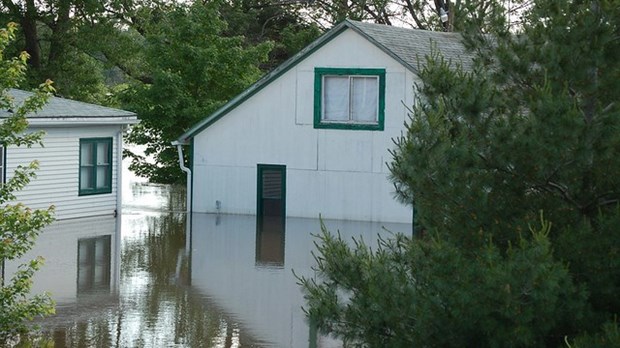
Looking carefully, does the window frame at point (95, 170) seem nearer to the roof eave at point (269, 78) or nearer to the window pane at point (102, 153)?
the window pane at point (102, 153)

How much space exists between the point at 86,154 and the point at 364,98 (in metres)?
7.48

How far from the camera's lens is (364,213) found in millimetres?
31422

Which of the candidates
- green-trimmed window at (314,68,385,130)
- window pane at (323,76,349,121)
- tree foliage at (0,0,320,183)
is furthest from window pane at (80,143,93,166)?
window pane at (323,76,349,121)

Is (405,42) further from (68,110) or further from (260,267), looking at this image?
(260,267)

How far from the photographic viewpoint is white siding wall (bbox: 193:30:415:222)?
102 ft

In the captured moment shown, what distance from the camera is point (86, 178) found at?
104 ft

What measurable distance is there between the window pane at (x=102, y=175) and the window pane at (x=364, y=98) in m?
6.81

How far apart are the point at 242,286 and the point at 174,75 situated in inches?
636

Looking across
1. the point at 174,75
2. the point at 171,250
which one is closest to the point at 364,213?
the point at 171,250

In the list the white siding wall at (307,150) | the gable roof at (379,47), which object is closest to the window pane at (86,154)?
the gable roof at (379,47)

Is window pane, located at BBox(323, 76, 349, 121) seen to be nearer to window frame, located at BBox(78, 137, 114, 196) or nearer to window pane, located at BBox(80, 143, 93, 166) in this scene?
window frame, located at BBox(78, 137, 114, 196)

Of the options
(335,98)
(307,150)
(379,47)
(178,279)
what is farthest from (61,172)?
(178,279)

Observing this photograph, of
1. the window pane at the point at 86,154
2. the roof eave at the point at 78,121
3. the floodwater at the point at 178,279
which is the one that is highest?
the roof eave at the point at 78,121

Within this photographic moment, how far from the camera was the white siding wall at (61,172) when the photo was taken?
2956 cm
